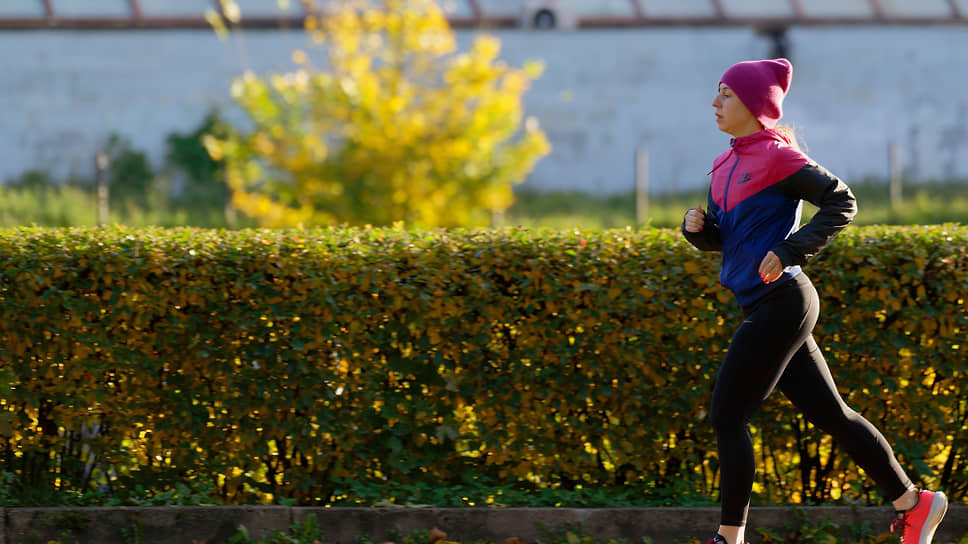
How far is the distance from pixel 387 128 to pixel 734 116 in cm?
639

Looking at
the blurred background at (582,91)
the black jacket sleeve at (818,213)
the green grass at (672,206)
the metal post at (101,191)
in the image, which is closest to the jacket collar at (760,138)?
the black jacket sleeve at (818,213)

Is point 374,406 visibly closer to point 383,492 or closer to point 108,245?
point 383,492

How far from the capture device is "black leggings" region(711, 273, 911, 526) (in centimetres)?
342

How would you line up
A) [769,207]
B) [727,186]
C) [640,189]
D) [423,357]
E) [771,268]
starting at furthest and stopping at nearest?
1. [640,189]
2. [423,357]
3. [727,186]
4. [769,207]
5. [771,268]

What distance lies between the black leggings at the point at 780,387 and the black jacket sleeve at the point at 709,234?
0.93 ft

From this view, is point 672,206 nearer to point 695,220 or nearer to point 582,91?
point 582,91

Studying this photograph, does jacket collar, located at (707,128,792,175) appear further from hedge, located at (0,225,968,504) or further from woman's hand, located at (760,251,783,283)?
hedge, located at (0,225,968,504)

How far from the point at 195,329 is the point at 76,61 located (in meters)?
15.1

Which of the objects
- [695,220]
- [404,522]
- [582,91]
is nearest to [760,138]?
[695,220]

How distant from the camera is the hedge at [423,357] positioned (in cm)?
415

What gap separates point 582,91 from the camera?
18.4m

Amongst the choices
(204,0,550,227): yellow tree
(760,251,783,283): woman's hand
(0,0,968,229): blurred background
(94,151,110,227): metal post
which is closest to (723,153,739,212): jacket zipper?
(760,251,783,283): woman's hand

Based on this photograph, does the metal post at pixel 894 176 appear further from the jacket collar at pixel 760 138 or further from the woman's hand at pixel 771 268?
the woman's hand at pixel 771 268

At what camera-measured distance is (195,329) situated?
165 inches
